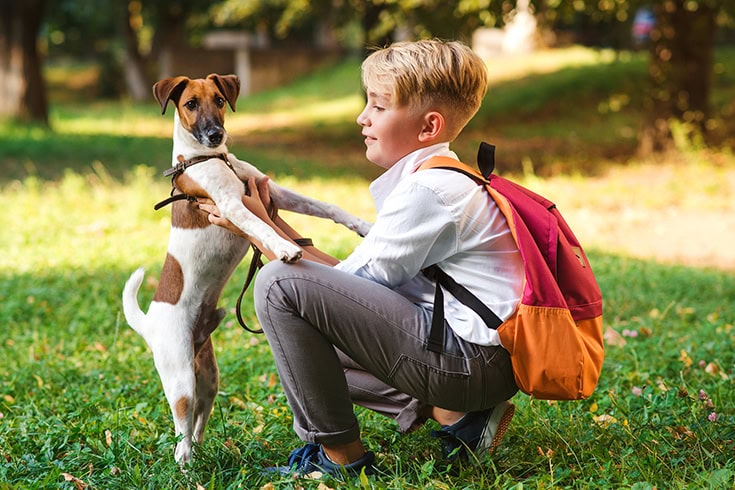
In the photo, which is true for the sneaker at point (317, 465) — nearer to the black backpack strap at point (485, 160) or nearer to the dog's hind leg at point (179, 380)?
the dog's hind leg at point (179, 380)

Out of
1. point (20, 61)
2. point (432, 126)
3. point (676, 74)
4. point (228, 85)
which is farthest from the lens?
point (20, 61)

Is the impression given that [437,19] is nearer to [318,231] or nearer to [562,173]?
[562,173]

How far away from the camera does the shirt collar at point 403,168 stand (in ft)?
9.39

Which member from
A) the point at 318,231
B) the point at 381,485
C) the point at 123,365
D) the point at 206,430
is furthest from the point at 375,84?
the point at 318,231

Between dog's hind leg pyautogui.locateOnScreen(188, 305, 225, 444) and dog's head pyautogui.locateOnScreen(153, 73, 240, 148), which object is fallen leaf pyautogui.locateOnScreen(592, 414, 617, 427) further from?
Result: dog's head pyautogui.locateOnScreen(153, 73, 240, 148)

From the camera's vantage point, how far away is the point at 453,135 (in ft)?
9.56

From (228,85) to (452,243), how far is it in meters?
1.11

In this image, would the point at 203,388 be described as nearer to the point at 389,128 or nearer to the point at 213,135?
the point at 213,135

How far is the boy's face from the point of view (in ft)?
9.32

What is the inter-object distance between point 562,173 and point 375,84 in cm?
935

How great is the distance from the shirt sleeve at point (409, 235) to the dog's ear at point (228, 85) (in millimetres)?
829

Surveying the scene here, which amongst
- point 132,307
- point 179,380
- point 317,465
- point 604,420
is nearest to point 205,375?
point 179,380

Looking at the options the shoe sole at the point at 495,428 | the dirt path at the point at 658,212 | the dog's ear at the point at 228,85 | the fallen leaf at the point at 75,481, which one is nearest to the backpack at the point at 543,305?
the shoe sole at the point at 495,428

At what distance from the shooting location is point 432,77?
9.09 feet
